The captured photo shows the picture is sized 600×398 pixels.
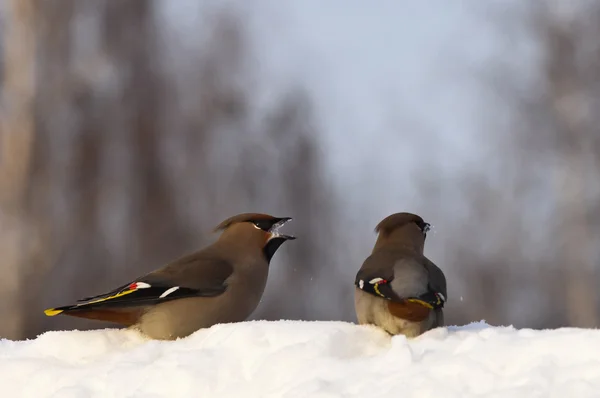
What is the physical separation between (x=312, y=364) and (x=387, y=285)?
1.04 metres

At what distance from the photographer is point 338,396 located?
287 cm

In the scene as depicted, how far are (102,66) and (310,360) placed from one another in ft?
35.7

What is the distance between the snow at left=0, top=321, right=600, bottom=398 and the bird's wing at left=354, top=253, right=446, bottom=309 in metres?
0.19

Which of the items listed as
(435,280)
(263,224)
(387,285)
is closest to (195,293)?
(263,224)

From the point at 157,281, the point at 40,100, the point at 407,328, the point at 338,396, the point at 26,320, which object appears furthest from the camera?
the point at 40,100

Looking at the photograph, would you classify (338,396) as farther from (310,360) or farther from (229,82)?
(229,82)

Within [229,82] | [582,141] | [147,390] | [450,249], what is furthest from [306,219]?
[147,390]

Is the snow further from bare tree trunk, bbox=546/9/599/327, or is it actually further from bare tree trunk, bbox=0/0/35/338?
bare tree trunk, bbox=546/9/599/327

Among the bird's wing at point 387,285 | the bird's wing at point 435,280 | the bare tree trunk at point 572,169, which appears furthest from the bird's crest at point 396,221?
the bare tree trunk at point 572,169

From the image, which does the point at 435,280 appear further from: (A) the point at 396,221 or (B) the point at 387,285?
(A) the point at 396,221

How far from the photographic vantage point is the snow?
2.88 m

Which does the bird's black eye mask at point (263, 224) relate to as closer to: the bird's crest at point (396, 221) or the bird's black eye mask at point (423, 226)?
the bird's crest at point (396, 221)

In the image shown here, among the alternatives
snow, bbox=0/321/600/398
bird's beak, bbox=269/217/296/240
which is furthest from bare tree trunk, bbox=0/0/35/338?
snow, bbox=0/321/600/398

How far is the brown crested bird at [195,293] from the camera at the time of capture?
4.12 m
